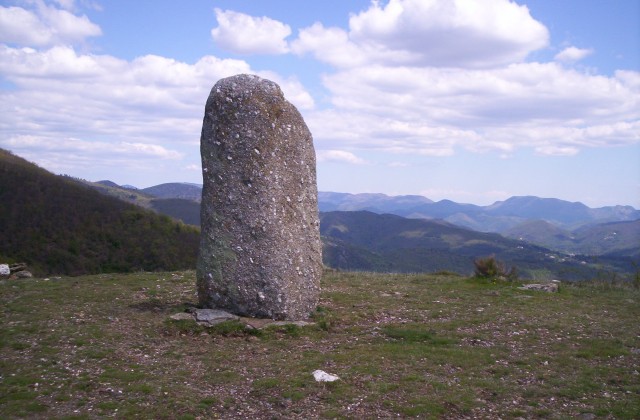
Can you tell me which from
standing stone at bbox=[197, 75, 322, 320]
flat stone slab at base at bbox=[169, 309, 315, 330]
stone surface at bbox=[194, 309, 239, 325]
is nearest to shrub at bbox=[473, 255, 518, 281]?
standing stone at bbox=[197, 75, 322, 320]

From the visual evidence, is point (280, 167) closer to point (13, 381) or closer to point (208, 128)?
point (208, 128)

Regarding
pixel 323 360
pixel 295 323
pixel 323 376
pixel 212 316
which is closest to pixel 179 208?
pixel 212 316

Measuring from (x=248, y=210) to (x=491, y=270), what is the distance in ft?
38.8

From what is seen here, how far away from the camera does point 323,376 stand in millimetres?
8797

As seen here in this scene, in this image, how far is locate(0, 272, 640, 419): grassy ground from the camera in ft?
25.5

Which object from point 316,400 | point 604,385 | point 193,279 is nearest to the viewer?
point 316,400

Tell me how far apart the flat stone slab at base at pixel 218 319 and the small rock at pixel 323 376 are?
310 cm

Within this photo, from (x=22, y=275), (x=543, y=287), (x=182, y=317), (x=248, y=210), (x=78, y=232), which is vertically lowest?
(x=78, y=232)

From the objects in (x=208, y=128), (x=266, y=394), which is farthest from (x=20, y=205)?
(x=266, y=394)

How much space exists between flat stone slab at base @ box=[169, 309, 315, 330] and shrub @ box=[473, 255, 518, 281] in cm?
1040

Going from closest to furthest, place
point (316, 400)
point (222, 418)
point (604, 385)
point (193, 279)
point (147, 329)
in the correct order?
point (222, 418) → point (316, 400) → point (604, 385) → point (147, 329) → point (193, 279)

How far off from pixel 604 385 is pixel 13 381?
9.88 metres

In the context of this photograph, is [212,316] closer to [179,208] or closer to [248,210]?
[248,210]

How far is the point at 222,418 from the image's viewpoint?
741 cm
